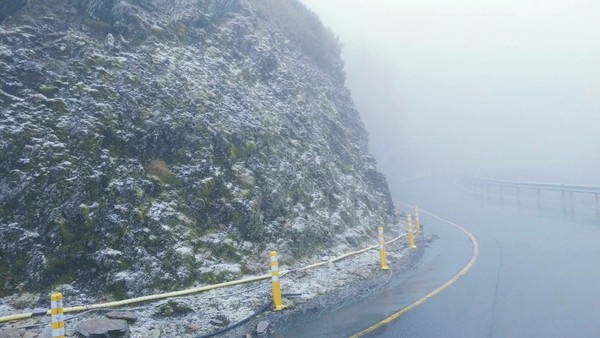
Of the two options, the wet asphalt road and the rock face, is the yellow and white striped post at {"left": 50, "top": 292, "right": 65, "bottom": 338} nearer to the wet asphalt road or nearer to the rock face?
the rock face

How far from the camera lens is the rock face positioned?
808 cm

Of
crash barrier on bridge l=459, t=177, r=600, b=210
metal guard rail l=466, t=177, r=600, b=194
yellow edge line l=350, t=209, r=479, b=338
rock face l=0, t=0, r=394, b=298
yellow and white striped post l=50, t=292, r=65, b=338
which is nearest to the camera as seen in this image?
yellow and white striped post l=50, t=292, r=65, b=338

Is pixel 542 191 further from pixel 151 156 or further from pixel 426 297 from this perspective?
pixel 151 156

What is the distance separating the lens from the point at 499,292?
8094mm

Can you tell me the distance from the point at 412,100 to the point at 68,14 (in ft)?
250

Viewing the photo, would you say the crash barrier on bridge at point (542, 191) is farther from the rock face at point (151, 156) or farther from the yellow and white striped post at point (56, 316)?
the yellow and white striped post at point (56, 316)

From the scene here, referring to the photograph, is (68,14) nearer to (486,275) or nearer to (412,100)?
(486,275)

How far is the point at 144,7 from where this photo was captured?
13.2 meters

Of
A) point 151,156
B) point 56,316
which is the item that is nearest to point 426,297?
point 56,316

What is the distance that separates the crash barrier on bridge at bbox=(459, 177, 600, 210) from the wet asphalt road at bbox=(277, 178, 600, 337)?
3664 millimetres

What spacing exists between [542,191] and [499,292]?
25713mm

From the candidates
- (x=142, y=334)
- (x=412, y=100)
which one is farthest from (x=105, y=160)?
(x=412, y=100)

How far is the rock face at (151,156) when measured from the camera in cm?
808

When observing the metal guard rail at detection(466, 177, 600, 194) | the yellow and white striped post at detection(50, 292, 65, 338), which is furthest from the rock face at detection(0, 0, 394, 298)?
the metal guard rail at detection(466, 177, 600, 194)
